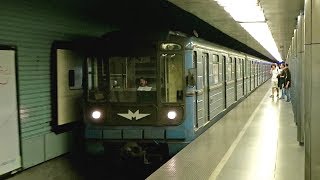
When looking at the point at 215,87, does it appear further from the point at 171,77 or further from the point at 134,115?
the point at 134,115

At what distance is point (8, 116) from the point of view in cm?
682

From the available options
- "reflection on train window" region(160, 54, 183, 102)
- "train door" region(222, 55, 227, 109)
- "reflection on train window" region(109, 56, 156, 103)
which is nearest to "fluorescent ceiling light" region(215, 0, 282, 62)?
"train door" region(222, 55, 227, 109)

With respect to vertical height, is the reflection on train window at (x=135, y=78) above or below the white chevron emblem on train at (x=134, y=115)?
above

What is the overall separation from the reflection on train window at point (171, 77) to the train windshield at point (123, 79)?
0.16 meters

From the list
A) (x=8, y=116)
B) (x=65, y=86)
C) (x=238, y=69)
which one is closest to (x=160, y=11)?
(x=238, y=69)

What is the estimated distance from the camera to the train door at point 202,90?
9070 millimetres

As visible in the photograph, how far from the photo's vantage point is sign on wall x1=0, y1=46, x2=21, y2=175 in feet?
21.8

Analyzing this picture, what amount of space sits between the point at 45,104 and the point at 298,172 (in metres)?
4.47

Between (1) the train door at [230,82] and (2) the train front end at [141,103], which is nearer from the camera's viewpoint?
(2) the train front end at [141,103]

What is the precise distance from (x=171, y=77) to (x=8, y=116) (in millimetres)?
2856

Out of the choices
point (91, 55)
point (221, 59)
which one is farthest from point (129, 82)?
point (221, 59)

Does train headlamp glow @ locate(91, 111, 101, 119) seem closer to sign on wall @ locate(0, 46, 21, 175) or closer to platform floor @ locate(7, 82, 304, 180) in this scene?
platform floor @ locate(7, 82, 304, 180)

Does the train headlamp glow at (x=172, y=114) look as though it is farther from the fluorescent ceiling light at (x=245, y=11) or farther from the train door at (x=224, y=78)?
the train door at (x=224, y=78)

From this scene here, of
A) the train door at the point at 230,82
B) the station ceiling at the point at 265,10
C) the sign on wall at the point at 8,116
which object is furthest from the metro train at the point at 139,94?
the train door at the point at 230,82
